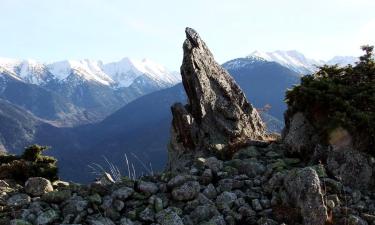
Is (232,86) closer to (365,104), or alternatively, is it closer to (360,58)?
(360,58)

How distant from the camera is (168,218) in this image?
1331 centimetres

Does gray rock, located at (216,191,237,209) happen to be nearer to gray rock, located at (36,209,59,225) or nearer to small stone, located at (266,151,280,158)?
gray rock, located at (36,209,59,225)

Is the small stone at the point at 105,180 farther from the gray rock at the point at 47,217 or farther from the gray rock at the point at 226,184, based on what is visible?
the gray rock at the point at 226,184

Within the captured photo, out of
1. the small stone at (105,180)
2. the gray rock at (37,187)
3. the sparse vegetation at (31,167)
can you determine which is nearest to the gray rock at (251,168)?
the small stone at (105,180)

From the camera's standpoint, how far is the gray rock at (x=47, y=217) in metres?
13.0

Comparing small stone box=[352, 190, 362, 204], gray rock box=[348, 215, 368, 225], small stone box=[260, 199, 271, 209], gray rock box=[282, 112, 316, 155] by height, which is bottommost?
gray rock box=[348, 215, 368, 225]

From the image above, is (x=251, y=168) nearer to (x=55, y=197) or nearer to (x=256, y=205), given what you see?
(x=256, y=205)

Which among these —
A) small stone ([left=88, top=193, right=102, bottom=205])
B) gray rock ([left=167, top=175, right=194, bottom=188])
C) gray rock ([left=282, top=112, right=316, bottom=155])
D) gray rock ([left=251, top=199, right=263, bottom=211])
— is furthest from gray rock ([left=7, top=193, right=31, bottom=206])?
gray rock ([left=282, top=112, right=316, bottom=155])

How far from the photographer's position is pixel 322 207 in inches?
515

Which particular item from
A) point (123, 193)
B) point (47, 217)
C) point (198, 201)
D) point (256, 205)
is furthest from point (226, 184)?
point (47, 217)

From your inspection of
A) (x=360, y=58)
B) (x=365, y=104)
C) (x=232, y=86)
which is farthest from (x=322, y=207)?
(x=232, y=86)

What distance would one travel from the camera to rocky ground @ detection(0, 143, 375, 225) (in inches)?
523

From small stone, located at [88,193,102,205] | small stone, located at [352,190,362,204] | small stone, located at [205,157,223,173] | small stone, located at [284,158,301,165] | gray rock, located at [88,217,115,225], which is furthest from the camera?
small stone, located at [284,158,301,165]

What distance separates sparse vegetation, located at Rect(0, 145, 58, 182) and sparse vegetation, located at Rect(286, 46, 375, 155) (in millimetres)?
9379
